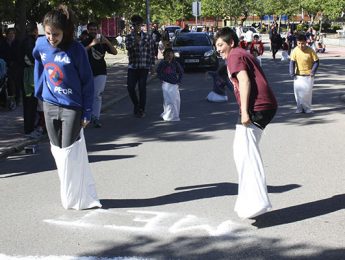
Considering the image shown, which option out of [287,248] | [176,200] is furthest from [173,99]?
[287,248]

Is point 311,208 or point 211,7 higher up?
point 211,7

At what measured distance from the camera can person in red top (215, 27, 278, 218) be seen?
515cm

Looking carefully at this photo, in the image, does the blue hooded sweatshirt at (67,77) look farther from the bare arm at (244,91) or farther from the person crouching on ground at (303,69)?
the person crouching on ground at (303,69)

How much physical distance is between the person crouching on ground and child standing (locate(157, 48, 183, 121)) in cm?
248

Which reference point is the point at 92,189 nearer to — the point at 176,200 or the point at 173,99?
the point at 176,200

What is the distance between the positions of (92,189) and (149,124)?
556 cm

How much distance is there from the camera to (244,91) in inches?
200

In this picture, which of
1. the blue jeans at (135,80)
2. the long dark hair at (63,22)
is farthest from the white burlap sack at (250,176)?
the blue jeans at (135,80)

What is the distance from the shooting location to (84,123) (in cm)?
560

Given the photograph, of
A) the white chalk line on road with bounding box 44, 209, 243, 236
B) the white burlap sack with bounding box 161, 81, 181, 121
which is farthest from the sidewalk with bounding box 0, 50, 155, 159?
the white chalk line on road with bounding box 44, 209, 243, 236

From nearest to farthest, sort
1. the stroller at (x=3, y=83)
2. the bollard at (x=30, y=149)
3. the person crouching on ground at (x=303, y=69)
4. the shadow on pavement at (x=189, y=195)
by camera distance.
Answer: the shadow on pavement at (x=189, y=195)
the bollard at (x=30, y=149)
the stroller at (x=3, y=83)
the person crouching on ground at (x=303, y=69)

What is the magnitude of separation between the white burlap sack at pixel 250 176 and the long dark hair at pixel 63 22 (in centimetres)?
184

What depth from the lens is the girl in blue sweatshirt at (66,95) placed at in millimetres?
5418

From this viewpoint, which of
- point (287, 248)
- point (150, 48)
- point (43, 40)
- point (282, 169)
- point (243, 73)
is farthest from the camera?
point (150, 48)
